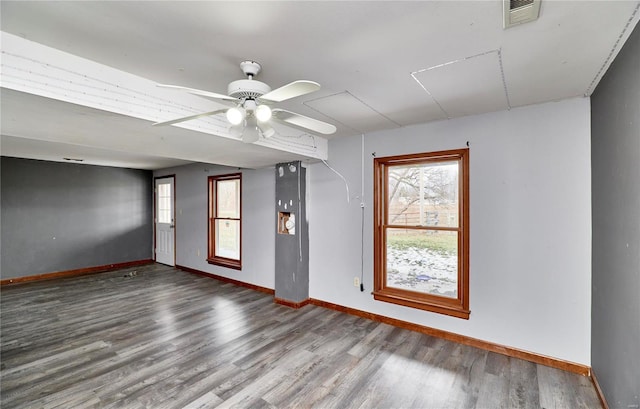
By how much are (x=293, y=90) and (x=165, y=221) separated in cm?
641

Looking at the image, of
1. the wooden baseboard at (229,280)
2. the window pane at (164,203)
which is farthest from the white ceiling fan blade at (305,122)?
the window pane at (164,203)

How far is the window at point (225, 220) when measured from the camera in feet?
17.5

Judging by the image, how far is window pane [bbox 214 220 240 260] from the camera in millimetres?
5375

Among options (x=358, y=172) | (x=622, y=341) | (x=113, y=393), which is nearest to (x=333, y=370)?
(x=113, y=393)

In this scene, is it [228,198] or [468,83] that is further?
[228,198]

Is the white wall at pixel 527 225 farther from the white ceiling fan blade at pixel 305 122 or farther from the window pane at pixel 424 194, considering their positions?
the white ceiling fan blade at pixel 305 122

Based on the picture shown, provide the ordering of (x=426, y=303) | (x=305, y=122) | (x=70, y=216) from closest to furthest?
(x=305, y=122)
(x=426, y=303)
(x=70, y=216)

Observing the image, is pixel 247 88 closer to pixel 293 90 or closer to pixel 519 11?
pixel 293 90

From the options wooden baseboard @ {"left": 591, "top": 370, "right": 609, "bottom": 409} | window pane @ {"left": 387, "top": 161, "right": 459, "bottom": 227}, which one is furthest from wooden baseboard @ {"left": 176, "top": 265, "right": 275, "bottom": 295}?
wooden baseboard @ {"left": 591, "top": 370, "right": 609, "bottom": 409}

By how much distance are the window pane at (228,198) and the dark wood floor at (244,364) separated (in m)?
1.94

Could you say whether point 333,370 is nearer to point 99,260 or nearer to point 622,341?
point 622,341

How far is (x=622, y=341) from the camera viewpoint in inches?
69.1

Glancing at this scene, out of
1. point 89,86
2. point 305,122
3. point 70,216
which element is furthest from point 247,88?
point 70,216

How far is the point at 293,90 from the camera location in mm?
1535
